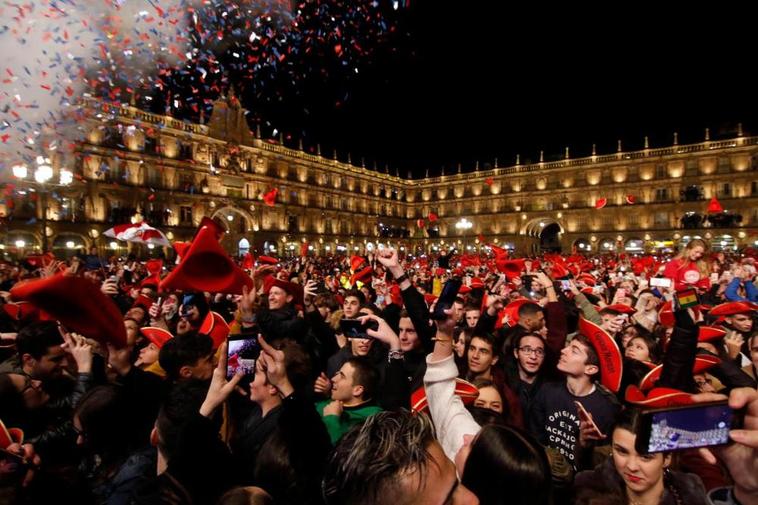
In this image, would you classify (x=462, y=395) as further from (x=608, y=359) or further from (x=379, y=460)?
(x=379, y=460)

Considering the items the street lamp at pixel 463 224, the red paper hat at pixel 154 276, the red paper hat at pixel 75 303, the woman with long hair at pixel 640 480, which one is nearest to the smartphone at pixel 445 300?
the woman with long hair at pixel 640 480

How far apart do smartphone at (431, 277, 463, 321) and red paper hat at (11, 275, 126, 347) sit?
2463 mm

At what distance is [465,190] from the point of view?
6694cm

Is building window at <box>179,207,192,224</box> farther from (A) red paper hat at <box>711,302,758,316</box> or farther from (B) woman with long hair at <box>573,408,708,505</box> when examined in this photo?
(B) woman with long hair at <box>573,408,708,505</box>

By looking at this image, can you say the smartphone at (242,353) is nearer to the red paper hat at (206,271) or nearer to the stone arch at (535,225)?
the red paper hat at (206,271)

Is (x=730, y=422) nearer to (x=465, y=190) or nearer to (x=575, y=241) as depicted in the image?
(x=575, y=241)

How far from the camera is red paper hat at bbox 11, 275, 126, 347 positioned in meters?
3.01

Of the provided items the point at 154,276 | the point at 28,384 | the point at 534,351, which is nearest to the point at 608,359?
the point at 534,351

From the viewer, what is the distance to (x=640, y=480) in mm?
2205

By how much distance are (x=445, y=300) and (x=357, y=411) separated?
1132mm

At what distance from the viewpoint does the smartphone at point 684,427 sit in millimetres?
1532

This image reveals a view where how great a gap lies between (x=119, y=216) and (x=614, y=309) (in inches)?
1532

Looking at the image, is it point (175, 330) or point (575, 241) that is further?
point (575, 241)

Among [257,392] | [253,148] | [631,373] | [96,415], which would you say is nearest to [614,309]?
[631,373]
